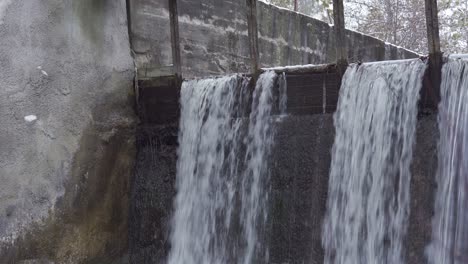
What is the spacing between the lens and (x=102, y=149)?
5562 millimetres

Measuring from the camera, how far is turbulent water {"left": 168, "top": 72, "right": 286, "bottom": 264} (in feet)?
17.3

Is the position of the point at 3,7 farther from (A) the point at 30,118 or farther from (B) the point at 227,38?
(B) the point at 227,38

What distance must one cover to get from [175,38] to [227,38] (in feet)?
3.57

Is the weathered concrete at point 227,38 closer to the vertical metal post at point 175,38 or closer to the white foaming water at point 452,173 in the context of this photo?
the vertical metal post at point 175,38

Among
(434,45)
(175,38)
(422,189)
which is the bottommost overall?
(422,189)

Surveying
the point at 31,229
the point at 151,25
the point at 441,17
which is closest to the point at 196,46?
the point at 151,25

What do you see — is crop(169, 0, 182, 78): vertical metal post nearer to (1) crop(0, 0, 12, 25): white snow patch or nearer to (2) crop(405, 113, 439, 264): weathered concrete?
(1) crop(0, 0, 12, 25): white snow patch

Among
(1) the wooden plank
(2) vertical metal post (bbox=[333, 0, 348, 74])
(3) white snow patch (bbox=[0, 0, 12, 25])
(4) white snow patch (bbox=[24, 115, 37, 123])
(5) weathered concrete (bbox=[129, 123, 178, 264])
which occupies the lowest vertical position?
(5) weathered concrete (bbox=[129, 123, 178, 264])

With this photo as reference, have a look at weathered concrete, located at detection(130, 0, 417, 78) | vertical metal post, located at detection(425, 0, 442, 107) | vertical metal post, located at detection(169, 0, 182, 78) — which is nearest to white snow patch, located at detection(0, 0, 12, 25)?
weathered concrete, located at detection(130, 0, 417, 78)

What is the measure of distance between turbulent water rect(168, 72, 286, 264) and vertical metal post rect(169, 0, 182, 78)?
6.3 inches

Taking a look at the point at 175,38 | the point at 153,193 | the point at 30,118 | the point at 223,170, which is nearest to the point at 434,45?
the point at 223,170

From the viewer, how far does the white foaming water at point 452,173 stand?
4.25 metres

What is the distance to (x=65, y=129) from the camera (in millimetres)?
5266

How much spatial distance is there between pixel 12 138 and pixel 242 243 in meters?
1.85
